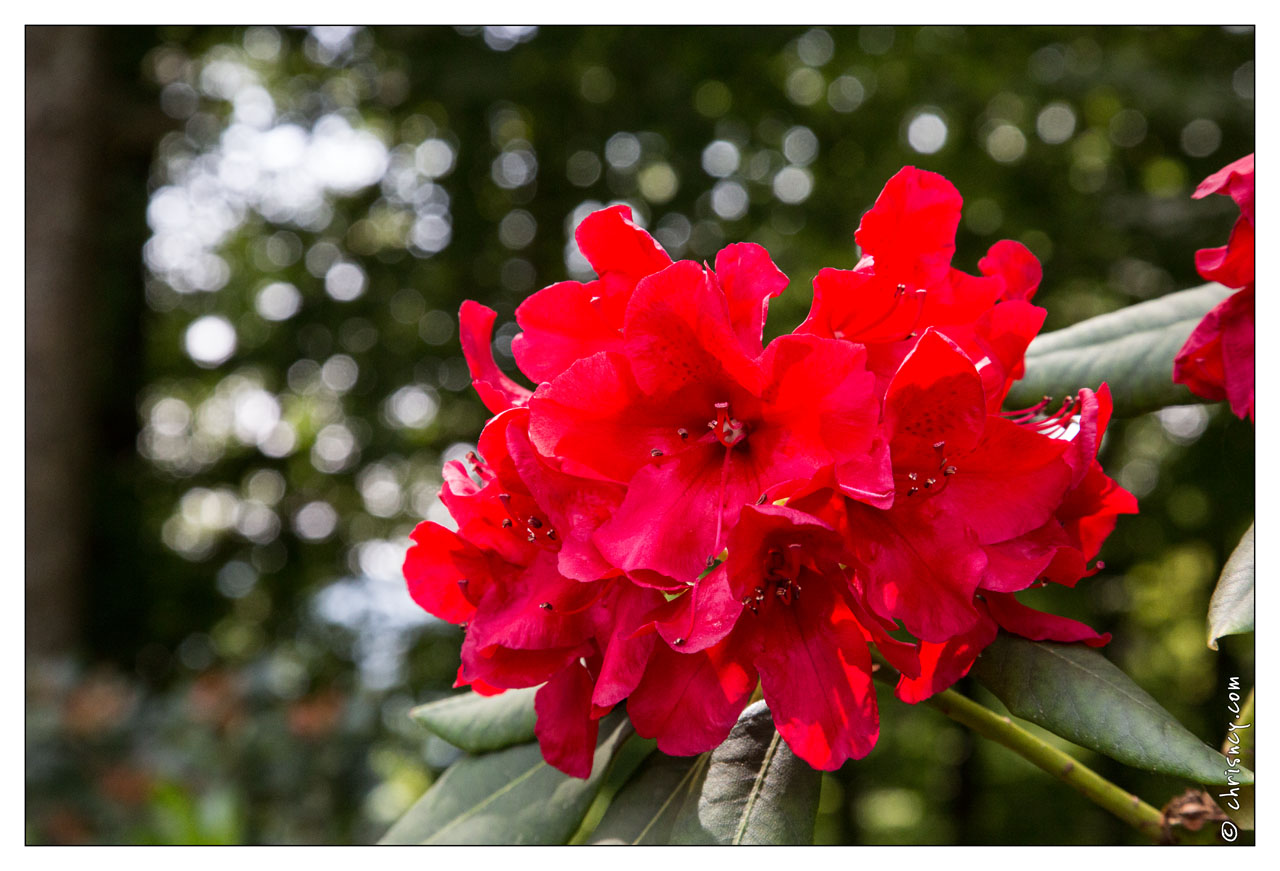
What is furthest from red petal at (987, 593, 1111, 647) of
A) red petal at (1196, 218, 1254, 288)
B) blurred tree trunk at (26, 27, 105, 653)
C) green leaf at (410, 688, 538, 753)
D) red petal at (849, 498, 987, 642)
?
blurred tree trunk at (26, 27, 105, 653)

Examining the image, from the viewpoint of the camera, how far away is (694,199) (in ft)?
11.5

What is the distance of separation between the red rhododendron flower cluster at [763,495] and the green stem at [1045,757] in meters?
0.10

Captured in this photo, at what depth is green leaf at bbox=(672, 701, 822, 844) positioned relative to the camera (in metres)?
0.72

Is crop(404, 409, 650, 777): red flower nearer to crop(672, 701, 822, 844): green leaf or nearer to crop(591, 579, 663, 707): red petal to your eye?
crop(591, 579, 663, 707): red petal

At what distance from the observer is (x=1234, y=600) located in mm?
681

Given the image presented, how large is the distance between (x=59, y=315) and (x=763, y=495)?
4302mm

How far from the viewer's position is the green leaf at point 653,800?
0.76 metres

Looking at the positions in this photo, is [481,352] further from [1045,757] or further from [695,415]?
[1045,757]

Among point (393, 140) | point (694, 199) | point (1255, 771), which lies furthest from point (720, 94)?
point (1255, 771)

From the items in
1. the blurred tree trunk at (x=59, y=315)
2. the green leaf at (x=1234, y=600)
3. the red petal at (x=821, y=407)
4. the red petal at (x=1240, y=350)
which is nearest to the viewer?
the red petal at (x=821, y=407)

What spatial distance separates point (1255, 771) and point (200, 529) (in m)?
4.99

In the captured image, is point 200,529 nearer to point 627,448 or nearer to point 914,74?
point 914,74

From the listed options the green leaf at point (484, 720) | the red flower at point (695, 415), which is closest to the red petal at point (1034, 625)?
the red flower at point (695, 415)

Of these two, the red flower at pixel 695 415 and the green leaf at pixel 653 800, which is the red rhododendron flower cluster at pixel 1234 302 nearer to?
the red flower at pixel 695 415
